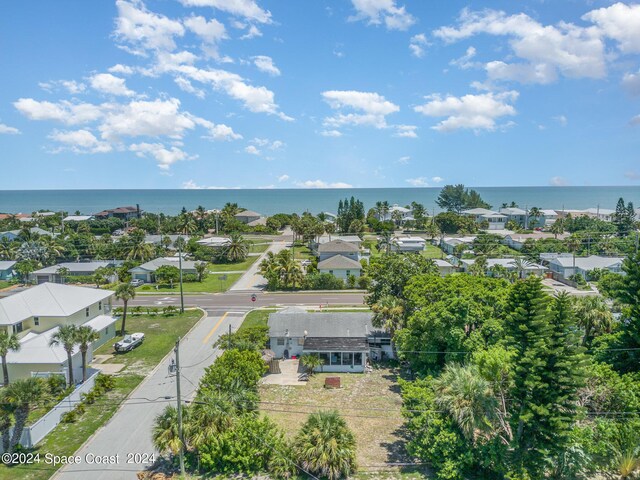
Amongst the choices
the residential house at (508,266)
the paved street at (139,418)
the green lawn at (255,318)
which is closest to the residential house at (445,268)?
the residential house at (508,266)

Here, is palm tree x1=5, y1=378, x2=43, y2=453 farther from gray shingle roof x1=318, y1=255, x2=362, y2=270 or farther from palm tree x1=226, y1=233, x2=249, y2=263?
palm tree x1=226, y1=233, x2=249, y2=263

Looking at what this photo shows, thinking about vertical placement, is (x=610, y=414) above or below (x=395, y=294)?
below

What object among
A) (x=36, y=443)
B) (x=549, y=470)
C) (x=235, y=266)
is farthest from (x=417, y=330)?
(x=235, y=266)

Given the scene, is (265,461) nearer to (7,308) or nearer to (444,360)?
(444,360)

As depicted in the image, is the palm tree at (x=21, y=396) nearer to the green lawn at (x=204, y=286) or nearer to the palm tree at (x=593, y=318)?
the palm tree at (x=593, y=318)

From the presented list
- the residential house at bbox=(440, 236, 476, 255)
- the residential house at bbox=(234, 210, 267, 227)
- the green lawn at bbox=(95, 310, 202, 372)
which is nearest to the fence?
the green lawn at bbox=(95, 310, 202, 372)


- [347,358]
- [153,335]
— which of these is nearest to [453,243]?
[347,358]

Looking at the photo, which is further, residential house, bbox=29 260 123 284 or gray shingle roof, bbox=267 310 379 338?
residential house, bbox=29 260 123 284
